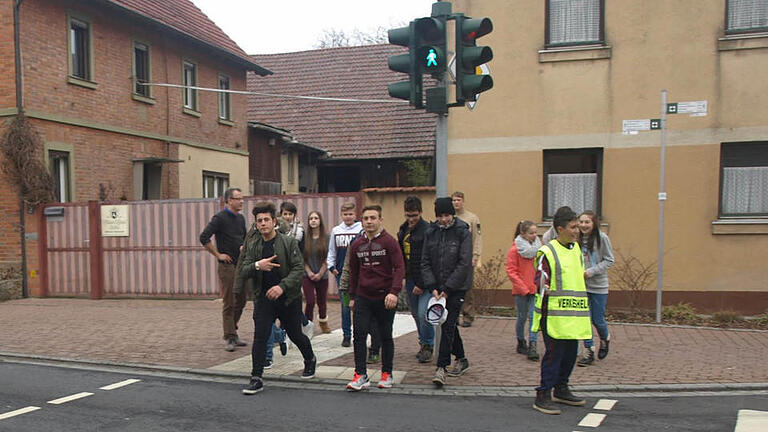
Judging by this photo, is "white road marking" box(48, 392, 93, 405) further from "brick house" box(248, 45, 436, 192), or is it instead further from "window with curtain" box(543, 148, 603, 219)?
"brick house" box(248, 45, 436, 192)

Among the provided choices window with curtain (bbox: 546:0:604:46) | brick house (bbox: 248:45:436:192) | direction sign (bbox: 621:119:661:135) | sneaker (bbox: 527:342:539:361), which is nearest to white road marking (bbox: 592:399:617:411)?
sneaker (bbox: 527:342:539:361)

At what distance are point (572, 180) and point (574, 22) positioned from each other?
278 cm

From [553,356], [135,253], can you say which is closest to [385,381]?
[553,356]

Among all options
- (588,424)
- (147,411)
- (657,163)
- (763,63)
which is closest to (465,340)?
(588,424)

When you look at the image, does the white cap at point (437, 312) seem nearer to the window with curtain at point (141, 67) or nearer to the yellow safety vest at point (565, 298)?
the yellow safety vest at point (565, 298)

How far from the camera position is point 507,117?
11.8m

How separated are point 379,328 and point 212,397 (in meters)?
1.68

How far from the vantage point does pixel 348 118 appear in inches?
933

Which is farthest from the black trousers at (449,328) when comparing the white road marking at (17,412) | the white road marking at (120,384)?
the white road marking at (17,412)

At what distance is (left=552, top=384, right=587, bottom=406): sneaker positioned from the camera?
18.9ft

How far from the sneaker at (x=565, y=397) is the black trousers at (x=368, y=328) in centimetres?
157

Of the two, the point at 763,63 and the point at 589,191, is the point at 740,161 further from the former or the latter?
the point at 589,191

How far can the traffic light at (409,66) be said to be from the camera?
6.79 metres

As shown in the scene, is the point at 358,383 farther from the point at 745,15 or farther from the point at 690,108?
the point at 745,15
